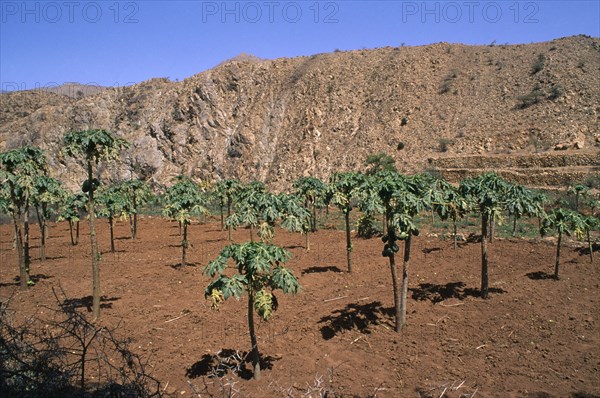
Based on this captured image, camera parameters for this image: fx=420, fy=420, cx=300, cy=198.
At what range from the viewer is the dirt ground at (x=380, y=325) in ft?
28.8

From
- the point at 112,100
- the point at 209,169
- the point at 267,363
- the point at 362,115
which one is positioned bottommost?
the point at 267,363

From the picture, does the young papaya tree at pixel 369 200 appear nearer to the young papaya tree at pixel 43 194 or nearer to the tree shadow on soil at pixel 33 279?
the young papaya tree at pixel 43 194

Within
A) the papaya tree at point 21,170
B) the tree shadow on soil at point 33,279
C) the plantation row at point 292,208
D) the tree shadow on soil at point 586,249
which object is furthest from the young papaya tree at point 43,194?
the tree shadow on soil at point 586,249

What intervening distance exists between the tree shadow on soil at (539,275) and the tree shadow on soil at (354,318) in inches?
242

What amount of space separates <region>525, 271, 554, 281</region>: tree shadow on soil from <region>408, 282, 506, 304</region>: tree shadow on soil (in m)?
2.08

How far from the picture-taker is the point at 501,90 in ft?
153

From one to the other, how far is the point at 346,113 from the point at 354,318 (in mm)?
42347

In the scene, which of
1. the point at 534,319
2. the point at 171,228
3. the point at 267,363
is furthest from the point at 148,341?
the point at 171,228

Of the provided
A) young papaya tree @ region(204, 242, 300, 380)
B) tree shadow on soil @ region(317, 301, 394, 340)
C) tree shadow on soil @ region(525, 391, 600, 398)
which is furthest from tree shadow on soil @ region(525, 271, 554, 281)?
young papaya tree @ region(204, 242, 300, 380)

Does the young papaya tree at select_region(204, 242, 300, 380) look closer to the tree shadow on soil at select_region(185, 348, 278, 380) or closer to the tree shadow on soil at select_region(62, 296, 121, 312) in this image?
the tree shadow on soil at select_region(185, 348, 278, 380)

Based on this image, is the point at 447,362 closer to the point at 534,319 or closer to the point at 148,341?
the point at 534,319

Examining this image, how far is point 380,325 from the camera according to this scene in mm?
11562

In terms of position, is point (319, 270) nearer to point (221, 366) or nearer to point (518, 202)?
point (518, 202)

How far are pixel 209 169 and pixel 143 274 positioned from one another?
36.9m
